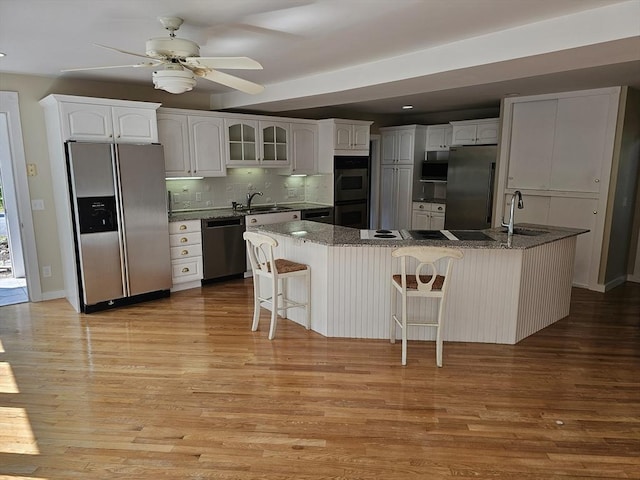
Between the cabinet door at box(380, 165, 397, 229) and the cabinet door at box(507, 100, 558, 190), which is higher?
the cabinet door at box(507, 100, 558, 190)

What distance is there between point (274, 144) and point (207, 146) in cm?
108

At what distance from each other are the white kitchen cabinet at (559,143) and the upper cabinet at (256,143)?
3.18 metres

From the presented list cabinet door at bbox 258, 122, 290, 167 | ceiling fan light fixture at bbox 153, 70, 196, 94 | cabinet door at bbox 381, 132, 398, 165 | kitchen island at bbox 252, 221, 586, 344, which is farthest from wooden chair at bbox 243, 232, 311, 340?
cabinet door at bbox 381, 132, 398, 165

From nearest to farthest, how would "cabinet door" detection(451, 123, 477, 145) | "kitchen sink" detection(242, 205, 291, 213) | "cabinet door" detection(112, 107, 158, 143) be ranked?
"cabinet door" detection(112, 107, 158, 143) → "kitchen sink" detection(242, 205, 291, 213) → "cabinet door" detection(451, 123, 477, 145)

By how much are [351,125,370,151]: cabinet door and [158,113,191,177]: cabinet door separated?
267 centimetres

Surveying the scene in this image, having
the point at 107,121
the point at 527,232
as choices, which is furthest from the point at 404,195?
the point at 107,121

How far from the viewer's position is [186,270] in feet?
17.4

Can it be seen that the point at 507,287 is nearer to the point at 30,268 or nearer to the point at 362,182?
the point at 362,182

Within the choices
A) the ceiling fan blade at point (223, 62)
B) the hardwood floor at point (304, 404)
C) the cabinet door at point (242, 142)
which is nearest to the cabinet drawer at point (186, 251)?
the hardwood floor at point (304, 404)

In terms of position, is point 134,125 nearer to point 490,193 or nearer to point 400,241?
point 400,241

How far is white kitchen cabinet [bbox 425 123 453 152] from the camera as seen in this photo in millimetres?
7280

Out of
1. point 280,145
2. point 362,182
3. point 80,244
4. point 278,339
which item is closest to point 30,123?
point 80,244

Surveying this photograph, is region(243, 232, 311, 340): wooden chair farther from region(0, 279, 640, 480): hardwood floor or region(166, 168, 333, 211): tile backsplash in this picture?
region(166, 168, 333, 211): tile backsplash

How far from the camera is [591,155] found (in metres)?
5.06
